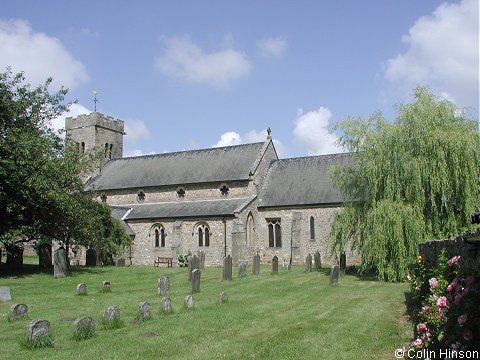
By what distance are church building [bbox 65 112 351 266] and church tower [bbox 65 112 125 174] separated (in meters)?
5.78

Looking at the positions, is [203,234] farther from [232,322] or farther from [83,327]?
[83,327]

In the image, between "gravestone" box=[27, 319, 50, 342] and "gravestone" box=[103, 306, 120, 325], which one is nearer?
"gravestone" box=[27, 319, 50, 342]

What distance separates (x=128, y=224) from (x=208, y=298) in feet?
75.1

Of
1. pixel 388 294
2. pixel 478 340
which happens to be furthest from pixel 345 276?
pixel 478 340

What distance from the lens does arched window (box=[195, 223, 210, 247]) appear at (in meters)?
35.3

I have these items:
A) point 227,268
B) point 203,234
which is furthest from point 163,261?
point 227,268

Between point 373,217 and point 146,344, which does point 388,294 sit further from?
point 146,344

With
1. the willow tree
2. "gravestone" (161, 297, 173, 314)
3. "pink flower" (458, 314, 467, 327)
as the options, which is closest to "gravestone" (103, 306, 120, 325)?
"gravestone" (161, 297, 173, 314)

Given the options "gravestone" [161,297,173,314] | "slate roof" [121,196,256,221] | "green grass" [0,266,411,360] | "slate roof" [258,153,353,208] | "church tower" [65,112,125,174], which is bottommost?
"green grass" [0,266,411,360]

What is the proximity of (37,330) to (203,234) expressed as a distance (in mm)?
26106

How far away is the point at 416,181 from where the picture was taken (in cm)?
2011

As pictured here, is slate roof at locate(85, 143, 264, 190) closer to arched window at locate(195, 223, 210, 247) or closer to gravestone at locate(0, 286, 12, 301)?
arched window at locate(195, 223, 210, 247)

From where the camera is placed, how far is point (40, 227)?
24.2m

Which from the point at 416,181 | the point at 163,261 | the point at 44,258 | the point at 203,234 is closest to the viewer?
the point at 416,181
